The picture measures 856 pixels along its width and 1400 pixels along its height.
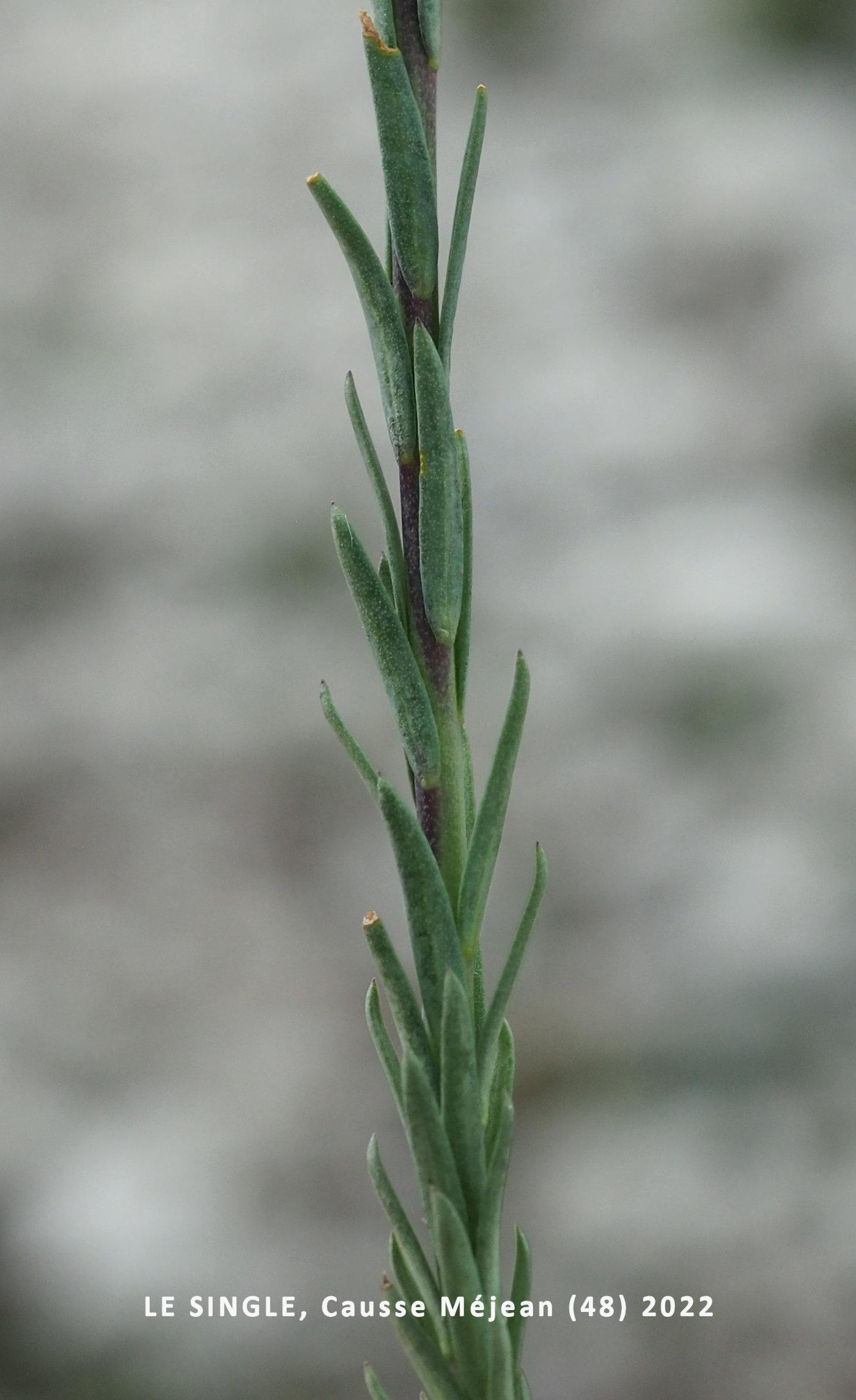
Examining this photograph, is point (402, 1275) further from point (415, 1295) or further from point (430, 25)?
point (430, 25)

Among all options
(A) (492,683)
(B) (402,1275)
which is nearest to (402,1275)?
(B) (402,1275)

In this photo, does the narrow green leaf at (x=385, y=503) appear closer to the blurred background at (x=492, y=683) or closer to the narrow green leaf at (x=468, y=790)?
the narrow green leaf at (x=468, y=790)

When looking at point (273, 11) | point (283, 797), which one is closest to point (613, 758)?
point (283, 797)

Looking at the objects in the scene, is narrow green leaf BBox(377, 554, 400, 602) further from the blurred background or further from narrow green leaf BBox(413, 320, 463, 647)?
the blurred background

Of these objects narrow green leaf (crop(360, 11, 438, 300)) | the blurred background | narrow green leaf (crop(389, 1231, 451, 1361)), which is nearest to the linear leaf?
narrow green leaf (crop(389, 1231, 451, 1361))

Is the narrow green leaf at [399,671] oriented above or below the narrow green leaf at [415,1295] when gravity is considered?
above

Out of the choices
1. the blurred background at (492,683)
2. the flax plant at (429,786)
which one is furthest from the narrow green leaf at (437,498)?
the blurred background at (492,683)
